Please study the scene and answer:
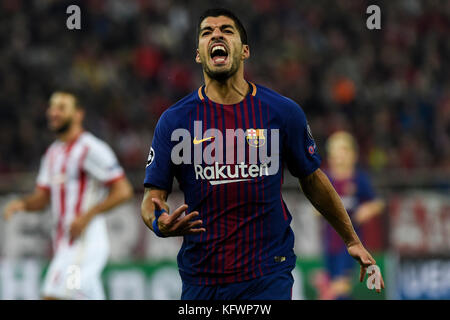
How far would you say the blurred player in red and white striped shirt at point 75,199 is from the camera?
292 inches

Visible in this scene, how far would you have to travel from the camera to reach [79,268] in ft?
24.3

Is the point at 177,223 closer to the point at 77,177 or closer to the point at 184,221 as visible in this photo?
Result: the point at 184,221

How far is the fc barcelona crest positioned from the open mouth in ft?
1.26

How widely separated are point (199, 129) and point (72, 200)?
3.50 meters

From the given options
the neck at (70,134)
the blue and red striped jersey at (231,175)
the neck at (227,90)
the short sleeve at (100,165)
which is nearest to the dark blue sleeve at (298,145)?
the blue and red striped jersey at (231,175)

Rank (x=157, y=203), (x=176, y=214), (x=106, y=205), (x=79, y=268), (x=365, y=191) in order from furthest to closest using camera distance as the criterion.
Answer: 1. (x=365, y=191)
2. (x=106, y=205)
3. (x=79, y=268)
4. (x=157, y=203)
5. (x=176, y=214)

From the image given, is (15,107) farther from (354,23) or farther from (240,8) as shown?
(354,23)

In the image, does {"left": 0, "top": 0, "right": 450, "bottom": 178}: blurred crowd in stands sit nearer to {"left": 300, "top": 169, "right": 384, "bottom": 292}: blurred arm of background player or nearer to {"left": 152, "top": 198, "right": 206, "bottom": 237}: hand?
{"left": 300, "top": 169, "right": 384, "bottom": 292}: blurred arm of background player

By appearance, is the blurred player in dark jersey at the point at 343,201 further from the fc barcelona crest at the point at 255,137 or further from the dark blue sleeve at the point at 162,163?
the dark blue sleeve at the point at 162,163

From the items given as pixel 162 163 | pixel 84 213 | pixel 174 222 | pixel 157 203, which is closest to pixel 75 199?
pixel 84 213

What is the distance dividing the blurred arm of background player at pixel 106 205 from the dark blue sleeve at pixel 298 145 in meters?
3.28

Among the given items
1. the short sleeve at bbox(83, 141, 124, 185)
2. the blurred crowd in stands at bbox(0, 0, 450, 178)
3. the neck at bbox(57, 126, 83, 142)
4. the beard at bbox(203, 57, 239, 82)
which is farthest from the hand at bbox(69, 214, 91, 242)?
the blurred crowd in stands at bbox(0, 0, 450, 178)

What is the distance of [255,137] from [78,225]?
338 centimetres

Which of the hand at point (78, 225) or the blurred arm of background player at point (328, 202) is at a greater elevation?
the blurred arm of background player at point (328, 202)
